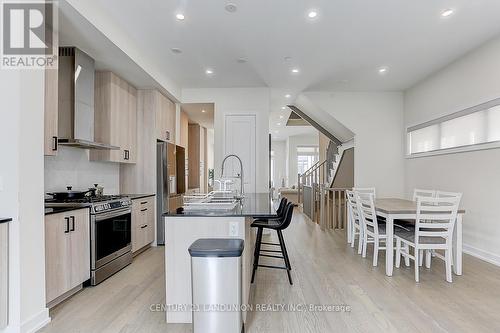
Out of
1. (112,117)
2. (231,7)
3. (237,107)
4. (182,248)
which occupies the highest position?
(231,7)

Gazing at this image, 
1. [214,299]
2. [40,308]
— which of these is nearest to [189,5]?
[214,299]

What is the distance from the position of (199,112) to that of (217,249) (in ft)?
17.2

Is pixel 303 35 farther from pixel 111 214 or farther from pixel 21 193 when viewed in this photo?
pixel 21 193

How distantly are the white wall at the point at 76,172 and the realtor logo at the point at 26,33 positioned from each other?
128 cm

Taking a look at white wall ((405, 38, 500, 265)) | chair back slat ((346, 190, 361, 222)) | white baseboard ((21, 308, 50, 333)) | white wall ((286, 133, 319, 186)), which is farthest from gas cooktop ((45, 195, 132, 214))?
white wall ((286, 133, 319, 186))

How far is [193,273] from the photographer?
198 cm

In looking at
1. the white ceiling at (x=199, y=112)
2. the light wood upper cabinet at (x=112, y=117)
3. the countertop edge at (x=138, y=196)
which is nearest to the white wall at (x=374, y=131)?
the white ceiling at (x=199, y=112)

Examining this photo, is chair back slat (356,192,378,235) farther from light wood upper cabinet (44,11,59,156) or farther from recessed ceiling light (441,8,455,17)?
light wood upper cabinet (44,11,59,156)

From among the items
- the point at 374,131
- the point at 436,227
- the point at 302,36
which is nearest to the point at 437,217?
the point at 436,227

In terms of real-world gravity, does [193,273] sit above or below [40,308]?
above

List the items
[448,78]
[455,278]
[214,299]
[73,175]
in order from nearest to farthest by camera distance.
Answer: [214,299], [455,278], [73,175], [448,78]

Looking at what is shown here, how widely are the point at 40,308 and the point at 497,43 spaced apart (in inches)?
239

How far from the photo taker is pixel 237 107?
19.3 feet

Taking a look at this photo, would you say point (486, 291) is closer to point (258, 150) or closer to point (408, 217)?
point (408, 217)
